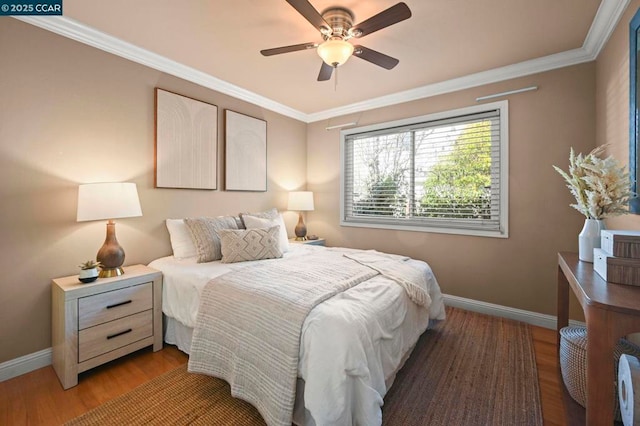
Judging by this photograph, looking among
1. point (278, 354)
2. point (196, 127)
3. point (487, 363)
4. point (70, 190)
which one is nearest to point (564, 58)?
point (487, 363)

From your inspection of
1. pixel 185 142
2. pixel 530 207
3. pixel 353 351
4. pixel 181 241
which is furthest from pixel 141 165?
pixel 530 207

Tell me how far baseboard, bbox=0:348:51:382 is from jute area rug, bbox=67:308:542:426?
86cm

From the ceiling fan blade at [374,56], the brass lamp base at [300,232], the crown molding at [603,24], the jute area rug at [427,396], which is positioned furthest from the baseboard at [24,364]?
the crown molding at [603,24]

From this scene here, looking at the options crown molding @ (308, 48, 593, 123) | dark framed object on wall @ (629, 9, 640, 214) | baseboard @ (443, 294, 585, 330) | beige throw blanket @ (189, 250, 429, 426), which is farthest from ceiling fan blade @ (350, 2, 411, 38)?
baseboard @ (443, 294, 585, 330)

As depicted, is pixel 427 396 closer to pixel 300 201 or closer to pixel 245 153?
pixel 300 201

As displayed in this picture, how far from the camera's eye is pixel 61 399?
1733 millimetres

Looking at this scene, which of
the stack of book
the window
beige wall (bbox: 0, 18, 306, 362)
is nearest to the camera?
the stack of book

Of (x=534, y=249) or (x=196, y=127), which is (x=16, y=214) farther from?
(x=534, y=249)

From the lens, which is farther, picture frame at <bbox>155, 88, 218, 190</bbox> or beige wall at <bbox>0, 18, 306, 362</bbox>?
picture frame at <bbox>155, 88, 218, 190</bbox>

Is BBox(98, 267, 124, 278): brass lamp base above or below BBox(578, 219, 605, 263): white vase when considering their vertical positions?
below

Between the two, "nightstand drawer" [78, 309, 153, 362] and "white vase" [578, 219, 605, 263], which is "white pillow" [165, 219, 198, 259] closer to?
"nightstand drawer" [78, 309, 153, 362]

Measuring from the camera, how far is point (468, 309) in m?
3.13

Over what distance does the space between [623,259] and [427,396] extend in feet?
4.26

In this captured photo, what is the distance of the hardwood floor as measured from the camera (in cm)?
159
